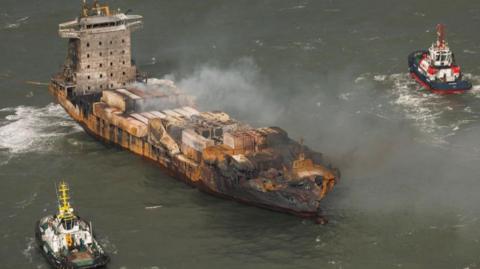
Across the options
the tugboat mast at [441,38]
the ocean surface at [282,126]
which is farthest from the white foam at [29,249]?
the tugboat mast at [441,38]

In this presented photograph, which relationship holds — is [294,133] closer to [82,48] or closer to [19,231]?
[82,48]

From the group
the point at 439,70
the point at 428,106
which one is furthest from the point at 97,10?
the point at 439,70

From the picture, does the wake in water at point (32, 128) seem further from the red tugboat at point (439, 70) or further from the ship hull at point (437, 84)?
the red tugboat at point (439, 70)

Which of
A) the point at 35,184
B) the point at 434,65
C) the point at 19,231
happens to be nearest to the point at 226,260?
the point at 19,231

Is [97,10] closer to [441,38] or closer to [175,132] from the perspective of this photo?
[175,132]

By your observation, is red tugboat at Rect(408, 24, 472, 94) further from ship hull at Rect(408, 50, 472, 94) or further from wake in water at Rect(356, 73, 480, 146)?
wake in water at Rect(356, 73, 480, 146)

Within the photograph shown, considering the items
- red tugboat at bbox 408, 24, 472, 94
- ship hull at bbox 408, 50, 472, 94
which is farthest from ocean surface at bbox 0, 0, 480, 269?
red tugboat at bbox 408, 24, 472, 94
